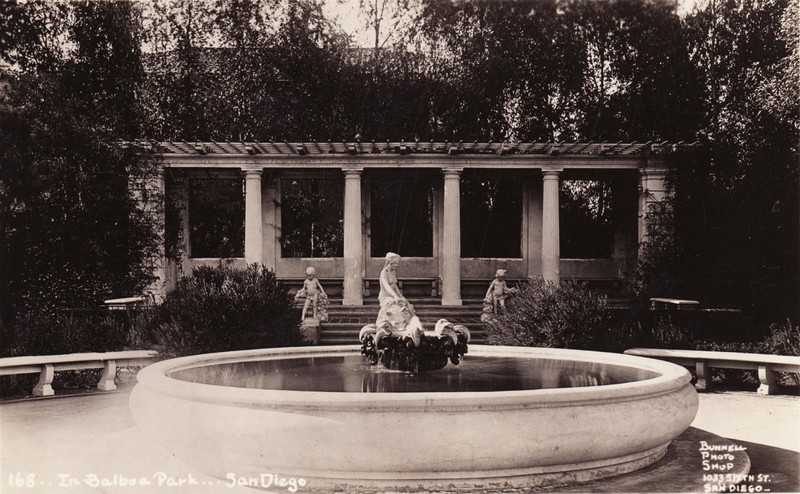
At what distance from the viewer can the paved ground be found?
273 inches

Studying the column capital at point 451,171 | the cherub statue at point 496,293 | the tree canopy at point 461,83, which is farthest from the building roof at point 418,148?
the cherub statue at point 496,293

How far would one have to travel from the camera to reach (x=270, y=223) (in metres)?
27.4

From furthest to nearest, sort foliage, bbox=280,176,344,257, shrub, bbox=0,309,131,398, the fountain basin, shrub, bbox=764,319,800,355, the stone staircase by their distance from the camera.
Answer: foliage, bbox=280,176,344,257 → the stone staircase → shrub, bbox=764,319,800,355 → shrub, bbox=0,309,131,398 → the fountain basin

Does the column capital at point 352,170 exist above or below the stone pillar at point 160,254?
above

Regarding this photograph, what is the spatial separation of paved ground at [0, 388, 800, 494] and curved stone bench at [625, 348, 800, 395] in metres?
0.92

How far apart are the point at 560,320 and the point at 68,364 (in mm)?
8780

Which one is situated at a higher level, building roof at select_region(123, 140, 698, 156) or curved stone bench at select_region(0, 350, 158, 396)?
building roof at select_region(123, 140, 698, 156)

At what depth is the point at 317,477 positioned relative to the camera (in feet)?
22.1

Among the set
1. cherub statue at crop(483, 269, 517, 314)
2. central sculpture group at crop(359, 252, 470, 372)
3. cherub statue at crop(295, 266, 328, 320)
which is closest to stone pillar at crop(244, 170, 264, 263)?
cherub statue at crop(295, 266, 328, 320)

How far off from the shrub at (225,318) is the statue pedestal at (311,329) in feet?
7.32

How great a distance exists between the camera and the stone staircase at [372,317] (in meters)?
19.6

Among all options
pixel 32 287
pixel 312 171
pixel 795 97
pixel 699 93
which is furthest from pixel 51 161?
pixel 699 93

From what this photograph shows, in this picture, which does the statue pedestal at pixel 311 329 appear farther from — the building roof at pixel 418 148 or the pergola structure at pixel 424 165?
the building roof at pixel 418 148

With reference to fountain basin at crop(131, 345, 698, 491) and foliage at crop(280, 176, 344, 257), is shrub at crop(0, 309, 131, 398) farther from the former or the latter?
foliage at crop(280, 176, 344, 257)
